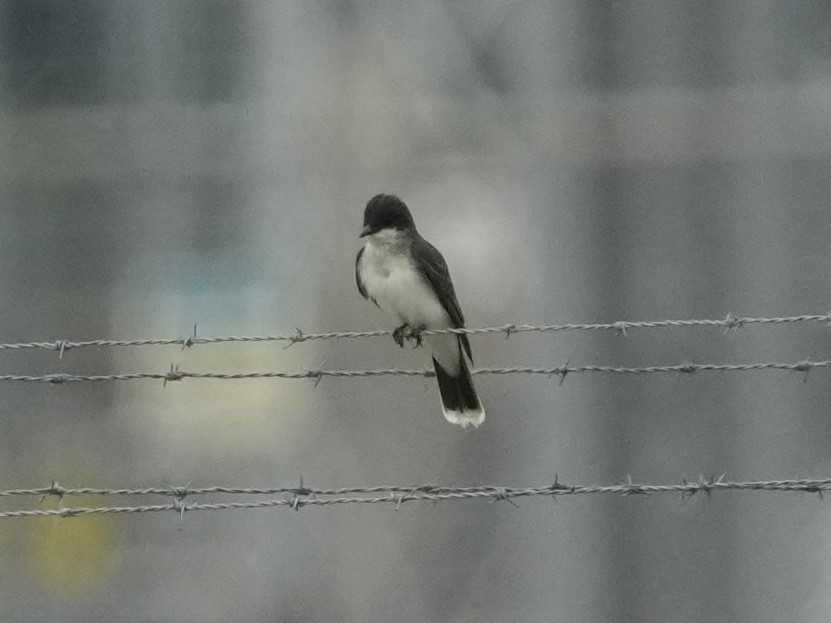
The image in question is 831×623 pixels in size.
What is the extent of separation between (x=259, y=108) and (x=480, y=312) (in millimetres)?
1285

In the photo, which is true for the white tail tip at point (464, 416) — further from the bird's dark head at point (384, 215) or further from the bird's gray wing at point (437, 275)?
the bird's dark head at point (384, 215)

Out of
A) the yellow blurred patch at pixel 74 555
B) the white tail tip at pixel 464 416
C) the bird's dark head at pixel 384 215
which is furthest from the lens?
the yellow blurred patch at pixel 74 555

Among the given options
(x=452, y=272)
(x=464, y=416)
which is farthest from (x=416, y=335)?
(x=452, y=272)

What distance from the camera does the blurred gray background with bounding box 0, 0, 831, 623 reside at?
502 centimetres

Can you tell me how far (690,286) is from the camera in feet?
16.9

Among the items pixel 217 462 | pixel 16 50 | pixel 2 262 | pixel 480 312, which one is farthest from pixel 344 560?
pixel 16 50

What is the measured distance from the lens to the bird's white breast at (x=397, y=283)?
12.0 ft

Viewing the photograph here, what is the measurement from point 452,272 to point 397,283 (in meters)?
1.41

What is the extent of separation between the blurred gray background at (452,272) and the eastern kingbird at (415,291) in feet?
3.99

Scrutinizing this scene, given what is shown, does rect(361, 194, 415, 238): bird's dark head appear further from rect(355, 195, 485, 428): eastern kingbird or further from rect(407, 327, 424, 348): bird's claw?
rect(407, 327, 424, 348): bird's claw

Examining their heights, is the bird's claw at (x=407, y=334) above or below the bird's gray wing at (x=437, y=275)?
below

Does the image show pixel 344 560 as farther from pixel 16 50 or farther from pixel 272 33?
pixel 16 50

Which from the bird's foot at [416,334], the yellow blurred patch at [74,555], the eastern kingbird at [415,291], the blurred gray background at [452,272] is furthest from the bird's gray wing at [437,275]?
the yellow blurred patch at [74,555]

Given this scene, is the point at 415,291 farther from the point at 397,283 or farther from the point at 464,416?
the point at 464,416
